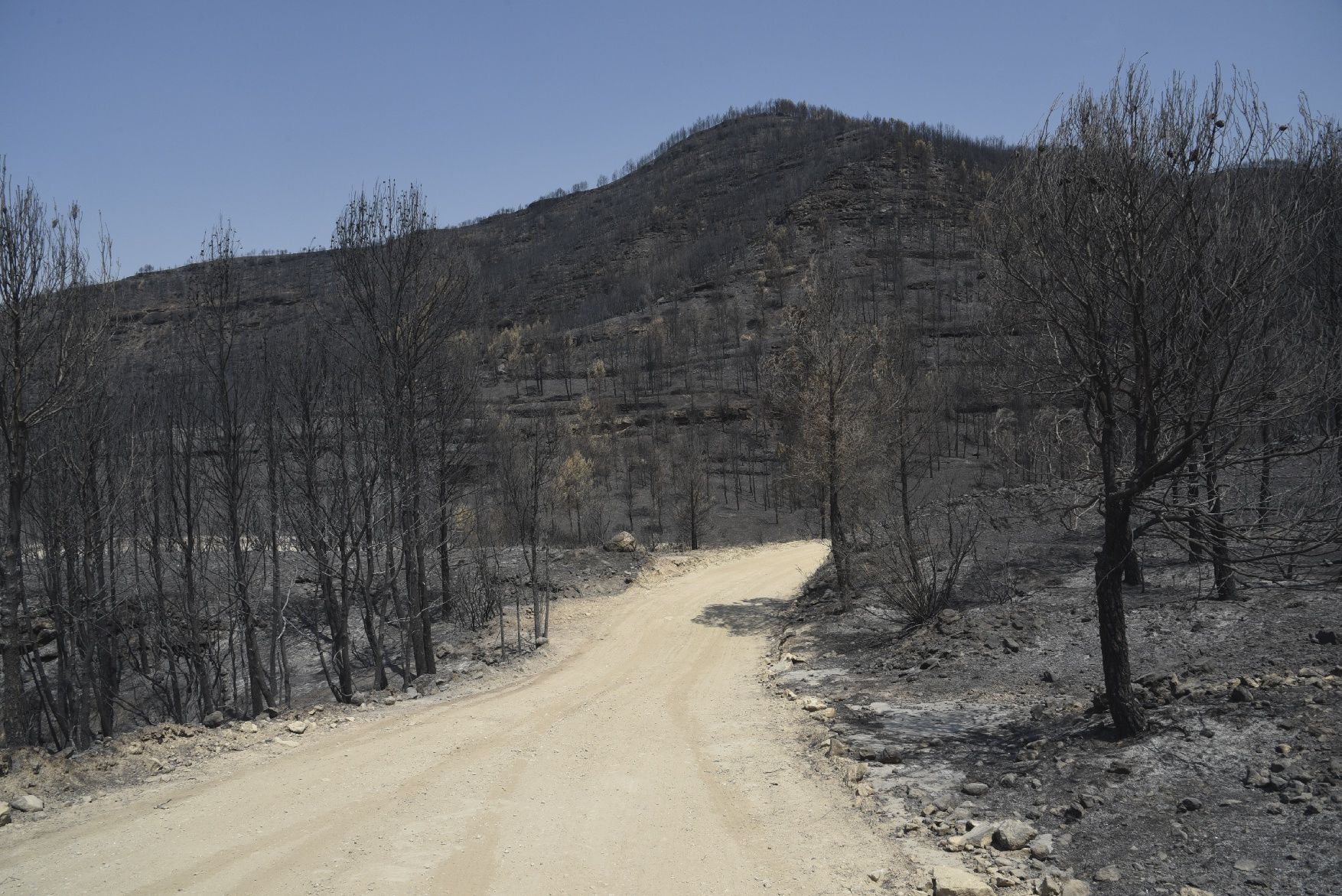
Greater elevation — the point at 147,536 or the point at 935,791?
the point at 147,536

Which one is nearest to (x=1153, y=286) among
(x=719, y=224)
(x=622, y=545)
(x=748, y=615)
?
(x=748, y=615)

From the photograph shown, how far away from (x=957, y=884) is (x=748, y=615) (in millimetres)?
13419

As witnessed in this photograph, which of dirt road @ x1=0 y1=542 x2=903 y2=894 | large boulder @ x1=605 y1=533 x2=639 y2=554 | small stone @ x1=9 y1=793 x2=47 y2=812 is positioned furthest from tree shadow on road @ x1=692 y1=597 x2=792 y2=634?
small stone @ x1=9 y1=793 x2=47 y2=812

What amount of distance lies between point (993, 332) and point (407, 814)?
8.03 meters

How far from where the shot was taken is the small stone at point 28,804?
710cm

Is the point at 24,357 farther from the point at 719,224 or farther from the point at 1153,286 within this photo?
the point at 719,224

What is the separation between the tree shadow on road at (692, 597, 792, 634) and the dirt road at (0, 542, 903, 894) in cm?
589

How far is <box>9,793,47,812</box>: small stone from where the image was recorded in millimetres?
7101

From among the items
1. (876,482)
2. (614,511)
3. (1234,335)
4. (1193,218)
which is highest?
(1193,218)

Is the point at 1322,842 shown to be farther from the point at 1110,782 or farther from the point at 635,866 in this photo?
the point at 635,866

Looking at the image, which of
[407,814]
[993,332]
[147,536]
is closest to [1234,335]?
[993,332]

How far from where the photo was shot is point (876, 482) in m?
21.5

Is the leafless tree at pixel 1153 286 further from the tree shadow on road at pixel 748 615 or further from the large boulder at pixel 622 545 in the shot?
the large boulder at pixel 622 545

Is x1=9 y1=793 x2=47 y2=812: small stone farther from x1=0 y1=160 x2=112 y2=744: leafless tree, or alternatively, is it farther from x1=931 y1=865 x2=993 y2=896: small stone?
x1=931 y1=865 x2=993 y2=896: small stone
